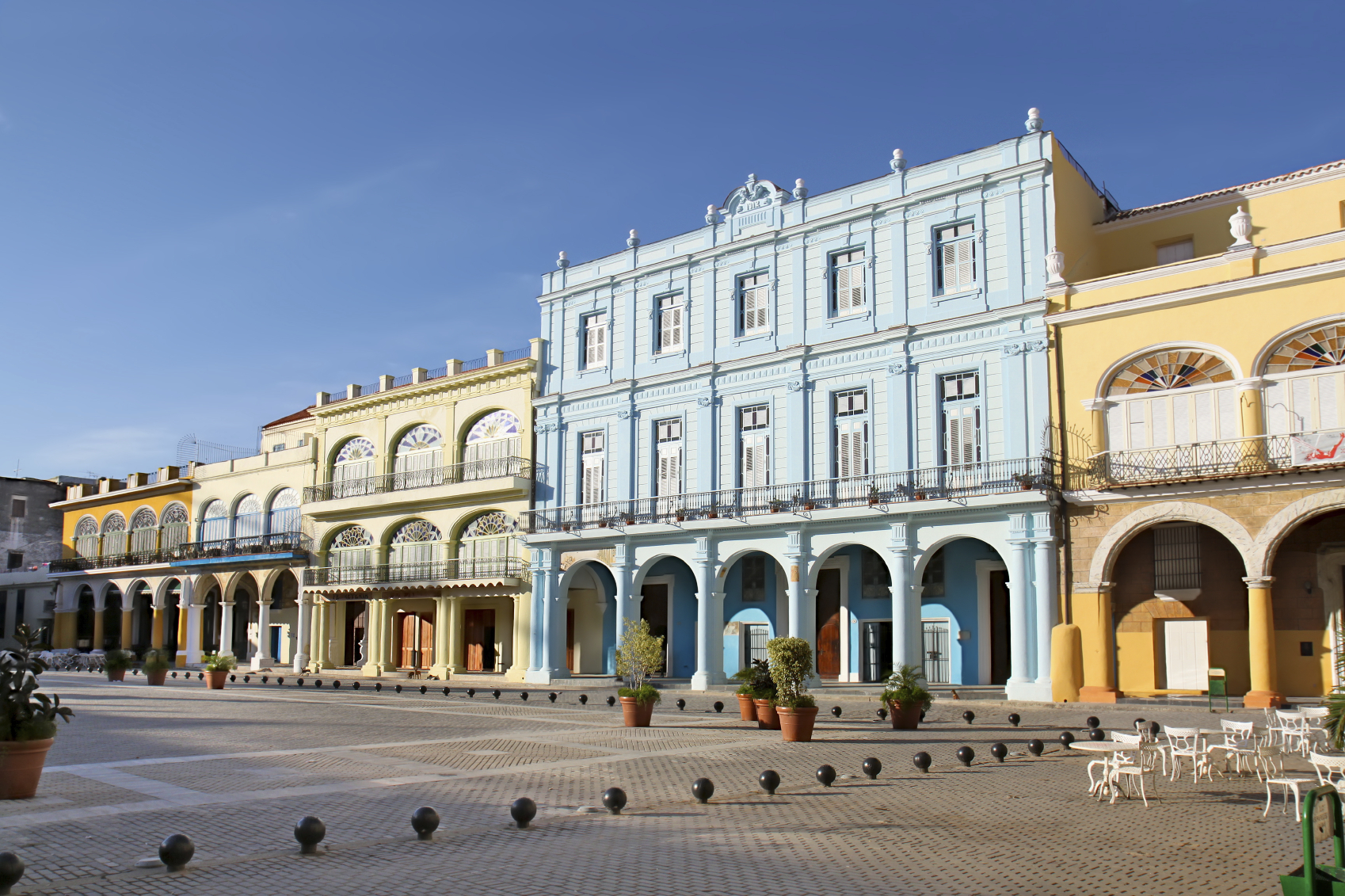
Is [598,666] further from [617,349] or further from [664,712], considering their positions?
[664,712]

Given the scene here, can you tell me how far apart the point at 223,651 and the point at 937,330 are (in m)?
32.4

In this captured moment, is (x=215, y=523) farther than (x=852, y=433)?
Yes

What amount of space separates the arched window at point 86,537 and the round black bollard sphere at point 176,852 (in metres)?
53.2

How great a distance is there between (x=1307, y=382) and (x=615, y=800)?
A: 62.7 feet

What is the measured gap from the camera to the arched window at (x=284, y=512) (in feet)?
151

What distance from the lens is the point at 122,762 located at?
14.6 m

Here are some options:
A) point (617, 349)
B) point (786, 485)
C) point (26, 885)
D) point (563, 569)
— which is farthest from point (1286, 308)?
point (26, 885)

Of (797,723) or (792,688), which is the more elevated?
(792,688)

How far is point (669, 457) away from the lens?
1342 inches

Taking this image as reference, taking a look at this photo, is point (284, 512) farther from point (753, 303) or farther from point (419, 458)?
point (753, 303)

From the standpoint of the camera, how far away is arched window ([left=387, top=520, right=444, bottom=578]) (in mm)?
40094

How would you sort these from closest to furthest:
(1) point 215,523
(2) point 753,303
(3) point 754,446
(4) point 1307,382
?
(4) point 1307,382, (3) point 754,446, (2) point 753,303, (1) point 215,523

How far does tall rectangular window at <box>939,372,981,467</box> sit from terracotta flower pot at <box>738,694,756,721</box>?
9856mm

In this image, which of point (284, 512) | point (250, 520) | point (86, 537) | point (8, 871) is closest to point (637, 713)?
point (8, 871)
